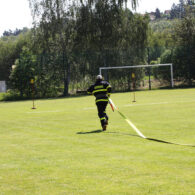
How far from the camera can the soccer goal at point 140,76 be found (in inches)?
1497

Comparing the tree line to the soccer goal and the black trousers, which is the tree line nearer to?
the soccer goal

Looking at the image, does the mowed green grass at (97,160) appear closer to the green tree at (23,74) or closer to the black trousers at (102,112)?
the black trousers at (102,112)

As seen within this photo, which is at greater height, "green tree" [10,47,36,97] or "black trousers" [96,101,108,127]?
"green tree" [10,47,36,97]

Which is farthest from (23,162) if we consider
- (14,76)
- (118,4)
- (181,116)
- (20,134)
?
(118,4)

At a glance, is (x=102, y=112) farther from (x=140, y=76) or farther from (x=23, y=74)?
(x=140, y=76)

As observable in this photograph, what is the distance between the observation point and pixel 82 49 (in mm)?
39500

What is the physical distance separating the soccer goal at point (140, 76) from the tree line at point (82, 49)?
112 millimetres

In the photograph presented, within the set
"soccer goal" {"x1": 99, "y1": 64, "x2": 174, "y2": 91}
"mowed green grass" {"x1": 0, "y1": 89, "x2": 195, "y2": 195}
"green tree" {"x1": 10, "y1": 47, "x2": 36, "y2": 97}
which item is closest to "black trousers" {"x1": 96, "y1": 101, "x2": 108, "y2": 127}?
"mowed green grass" {"x1": 0, "y1": 89, "x2": 195, "y2": 195}

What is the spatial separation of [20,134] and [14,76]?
24.9 metres

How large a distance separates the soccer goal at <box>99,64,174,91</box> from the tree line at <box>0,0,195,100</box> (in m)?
0.11

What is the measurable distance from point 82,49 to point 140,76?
20.5 feet

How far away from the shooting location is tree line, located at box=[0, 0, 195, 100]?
37125 mm

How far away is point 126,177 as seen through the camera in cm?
632

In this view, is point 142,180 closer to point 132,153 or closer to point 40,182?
point 40,182
